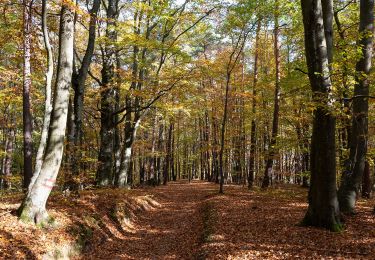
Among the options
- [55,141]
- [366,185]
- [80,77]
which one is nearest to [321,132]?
[55,141]

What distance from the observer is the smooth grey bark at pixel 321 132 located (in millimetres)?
8508

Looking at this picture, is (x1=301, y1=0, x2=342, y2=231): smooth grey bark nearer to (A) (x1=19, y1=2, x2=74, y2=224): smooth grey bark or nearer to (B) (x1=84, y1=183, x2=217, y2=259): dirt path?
(B) (x1=84, y1=183, x2=217, y2=259): dirt path

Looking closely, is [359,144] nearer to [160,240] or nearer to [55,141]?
[160,240]

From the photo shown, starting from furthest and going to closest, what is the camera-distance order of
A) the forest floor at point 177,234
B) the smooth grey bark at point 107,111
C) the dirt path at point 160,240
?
the smooth grey bark at point 107,111 → the dirt path at point 160,240 → the forest floor at point 177,234

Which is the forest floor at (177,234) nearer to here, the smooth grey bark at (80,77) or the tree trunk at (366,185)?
the smooth grey bark at (80,77)

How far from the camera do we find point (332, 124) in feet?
28.2

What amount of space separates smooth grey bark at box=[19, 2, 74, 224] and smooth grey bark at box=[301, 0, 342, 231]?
6.40 m

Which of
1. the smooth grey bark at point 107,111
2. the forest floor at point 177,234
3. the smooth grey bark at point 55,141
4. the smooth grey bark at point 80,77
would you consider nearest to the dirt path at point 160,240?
the forest floor at point 177,234

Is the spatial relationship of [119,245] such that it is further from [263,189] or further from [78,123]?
[263,189]

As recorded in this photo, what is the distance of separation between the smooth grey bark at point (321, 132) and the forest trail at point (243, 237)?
56 cm

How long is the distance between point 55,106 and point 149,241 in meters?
5.13

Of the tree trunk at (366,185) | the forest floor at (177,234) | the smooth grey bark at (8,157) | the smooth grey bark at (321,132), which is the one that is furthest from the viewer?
the smooth grey bark at (8,157)

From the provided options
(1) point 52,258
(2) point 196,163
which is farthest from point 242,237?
(2) point 196,163

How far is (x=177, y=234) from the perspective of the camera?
11.2m
